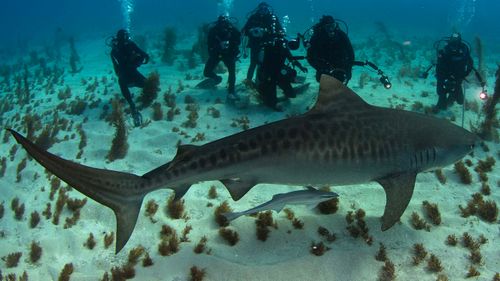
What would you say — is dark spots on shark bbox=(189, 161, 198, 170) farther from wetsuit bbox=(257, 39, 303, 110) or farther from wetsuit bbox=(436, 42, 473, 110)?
wetsuit bbox=(436, 42, 473, 110)

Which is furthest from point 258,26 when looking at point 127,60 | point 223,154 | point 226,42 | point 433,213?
point 223,154

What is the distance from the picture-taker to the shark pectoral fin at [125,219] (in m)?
4.24

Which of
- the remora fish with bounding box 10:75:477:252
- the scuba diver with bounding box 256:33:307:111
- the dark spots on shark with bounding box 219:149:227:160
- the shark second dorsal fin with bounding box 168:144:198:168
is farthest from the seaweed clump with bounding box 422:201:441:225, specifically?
the scuba diver with bounding box 256:33:307:111

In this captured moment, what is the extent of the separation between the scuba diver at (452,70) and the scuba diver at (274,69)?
4924 mm

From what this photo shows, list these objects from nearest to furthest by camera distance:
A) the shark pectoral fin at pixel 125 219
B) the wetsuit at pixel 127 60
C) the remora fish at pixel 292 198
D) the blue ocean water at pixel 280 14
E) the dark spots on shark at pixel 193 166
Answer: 1. the shark pectoral fin at pixel 125 219
2. the dark spots on shark at pixel 193 166
3. the remora fish at pixel 292 198
4. the wetsuit at pixel 127 60
5. the blue ocean water at pixel 280 14

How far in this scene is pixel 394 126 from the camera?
512 cm

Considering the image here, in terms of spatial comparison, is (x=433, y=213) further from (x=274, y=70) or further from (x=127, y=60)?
(x=127, y=60)

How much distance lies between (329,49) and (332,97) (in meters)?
8.17

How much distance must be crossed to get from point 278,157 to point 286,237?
7.33 feet

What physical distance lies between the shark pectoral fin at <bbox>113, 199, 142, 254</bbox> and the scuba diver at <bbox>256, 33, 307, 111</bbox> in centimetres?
903

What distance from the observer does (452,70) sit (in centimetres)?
1339

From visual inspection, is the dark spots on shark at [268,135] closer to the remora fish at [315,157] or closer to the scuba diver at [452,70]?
the remora fish at [315,157]

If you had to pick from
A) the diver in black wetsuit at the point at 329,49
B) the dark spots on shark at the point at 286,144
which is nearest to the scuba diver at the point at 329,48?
the diver in black wetsuit at the point at 329,49

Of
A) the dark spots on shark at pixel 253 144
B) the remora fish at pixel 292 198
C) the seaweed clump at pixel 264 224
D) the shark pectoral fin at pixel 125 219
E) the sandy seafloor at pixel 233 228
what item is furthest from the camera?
the seaweed clump at pixel 264 224
